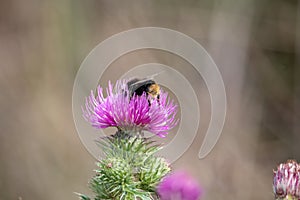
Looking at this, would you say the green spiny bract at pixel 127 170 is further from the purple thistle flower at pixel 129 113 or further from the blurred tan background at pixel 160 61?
the blurred tan background at pixel 160 61

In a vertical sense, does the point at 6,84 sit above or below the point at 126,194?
above

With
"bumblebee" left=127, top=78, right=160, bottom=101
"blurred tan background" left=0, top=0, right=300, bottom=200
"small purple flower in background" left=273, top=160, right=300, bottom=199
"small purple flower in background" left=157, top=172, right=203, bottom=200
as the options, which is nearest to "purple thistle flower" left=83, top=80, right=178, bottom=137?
"bumblebee" left=127, top=78, right=160, bottom=101

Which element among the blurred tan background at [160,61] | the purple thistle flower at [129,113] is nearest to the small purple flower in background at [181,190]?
the purple thistle flower at [129,113]

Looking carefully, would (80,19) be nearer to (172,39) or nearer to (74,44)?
(74,44)

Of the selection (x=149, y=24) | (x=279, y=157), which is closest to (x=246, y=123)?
(x=279, y=157)

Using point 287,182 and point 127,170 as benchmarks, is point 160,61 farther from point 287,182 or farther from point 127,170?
point 287,182

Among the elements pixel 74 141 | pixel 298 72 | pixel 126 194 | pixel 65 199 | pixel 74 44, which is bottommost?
pixel 126 194
